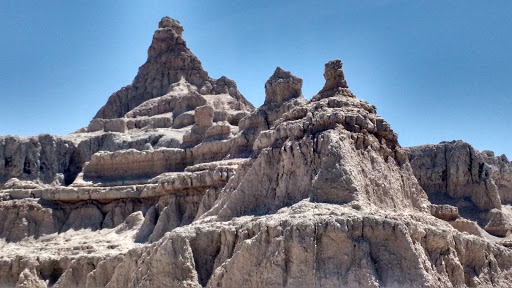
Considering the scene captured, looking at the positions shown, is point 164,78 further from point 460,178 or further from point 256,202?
point 256,202

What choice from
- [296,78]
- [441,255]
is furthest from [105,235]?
[441,255]

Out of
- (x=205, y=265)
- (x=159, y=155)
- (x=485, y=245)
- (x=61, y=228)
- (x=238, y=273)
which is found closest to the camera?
(x=238, y=273)

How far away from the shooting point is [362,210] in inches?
875

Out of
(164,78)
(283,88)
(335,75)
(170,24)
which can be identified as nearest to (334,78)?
(335,75)

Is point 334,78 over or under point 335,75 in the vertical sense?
under

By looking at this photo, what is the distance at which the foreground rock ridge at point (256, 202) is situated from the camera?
21297 mm

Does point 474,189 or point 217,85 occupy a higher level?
point 217,85

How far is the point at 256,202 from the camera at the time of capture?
86.6 ft

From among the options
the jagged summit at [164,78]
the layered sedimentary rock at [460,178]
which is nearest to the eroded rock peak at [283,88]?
the layered sedimentary rock at [460,178]

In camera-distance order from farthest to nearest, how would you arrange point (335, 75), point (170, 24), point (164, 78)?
point (170, 24), point (164, 78), point (335, 75)

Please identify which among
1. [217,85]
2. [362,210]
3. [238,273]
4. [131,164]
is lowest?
[238,273]

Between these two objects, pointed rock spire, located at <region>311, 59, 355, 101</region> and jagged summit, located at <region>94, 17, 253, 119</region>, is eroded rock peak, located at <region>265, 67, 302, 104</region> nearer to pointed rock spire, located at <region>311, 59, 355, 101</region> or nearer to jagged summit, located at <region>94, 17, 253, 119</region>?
pointed rock spire, located at <region>311, 59, 355, 101</region>

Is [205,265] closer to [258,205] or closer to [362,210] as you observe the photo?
[258,205]

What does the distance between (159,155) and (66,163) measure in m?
9.53
